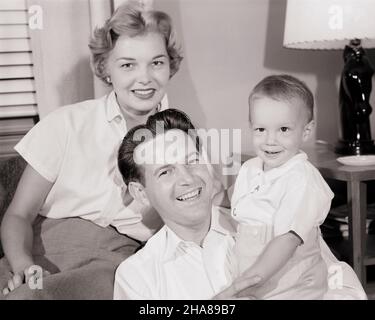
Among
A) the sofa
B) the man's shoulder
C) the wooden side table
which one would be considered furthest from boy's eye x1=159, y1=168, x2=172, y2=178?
the wooden side table

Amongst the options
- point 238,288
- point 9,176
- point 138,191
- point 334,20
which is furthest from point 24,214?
point 334,20

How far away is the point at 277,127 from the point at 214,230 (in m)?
0.22

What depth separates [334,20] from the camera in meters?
1.40

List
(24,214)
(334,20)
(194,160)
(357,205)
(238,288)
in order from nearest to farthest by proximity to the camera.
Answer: (238,288) < (194,160) < (24,214) < (357,205) < (334,20)

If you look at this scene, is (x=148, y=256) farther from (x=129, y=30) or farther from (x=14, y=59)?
(x=14, y=59)

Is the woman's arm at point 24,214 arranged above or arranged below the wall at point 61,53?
below

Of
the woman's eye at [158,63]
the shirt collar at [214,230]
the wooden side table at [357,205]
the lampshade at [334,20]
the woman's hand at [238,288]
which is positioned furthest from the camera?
the lampshade at [334,20]

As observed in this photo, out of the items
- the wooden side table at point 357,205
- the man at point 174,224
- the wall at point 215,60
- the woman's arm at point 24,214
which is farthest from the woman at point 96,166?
the wooden side table at point 357,205

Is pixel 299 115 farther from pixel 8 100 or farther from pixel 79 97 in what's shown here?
pixel 8 100

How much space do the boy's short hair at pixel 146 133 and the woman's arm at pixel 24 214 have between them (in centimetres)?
19

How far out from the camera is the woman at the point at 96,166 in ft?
3.49

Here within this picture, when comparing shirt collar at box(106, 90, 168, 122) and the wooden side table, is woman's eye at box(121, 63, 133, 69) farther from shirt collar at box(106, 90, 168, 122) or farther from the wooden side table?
the wooden side table

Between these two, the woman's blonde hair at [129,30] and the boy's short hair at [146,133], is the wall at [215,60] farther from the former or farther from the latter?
the boy's short hair at [146,133]

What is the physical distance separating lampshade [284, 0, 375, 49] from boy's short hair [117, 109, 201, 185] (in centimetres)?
56
